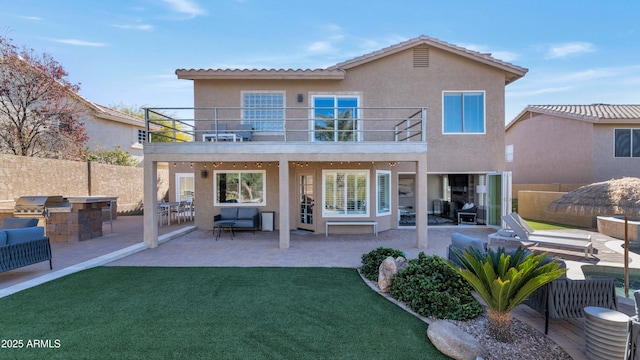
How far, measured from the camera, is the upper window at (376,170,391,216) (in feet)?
42.1

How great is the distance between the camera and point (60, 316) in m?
4.94

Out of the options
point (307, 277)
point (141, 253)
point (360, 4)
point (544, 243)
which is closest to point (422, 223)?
point (544, 243)

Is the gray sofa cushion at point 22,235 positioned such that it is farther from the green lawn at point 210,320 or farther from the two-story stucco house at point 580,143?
the two-story stucco house at point 580,143

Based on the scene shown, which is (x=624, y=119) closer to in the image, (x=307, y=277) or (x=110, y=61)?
(x=307, y=277)

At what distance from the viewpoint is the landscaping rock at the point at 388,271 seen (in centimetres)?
605

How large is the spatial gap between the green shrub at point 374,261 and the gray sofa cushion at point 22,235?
8197 mm

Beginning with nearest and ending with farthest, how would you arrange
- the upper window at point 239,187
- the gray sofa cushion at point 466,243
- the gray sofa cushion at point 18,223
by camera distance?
the gray sofa cushion at point 466,243 < the gray sofa cushion at point 18,223 < the upper window at point 239,187

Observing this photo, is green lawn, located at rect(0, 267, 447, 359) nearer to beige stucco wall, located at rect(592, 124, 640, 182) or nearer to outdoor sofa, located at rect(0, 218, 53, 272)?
outdoor sofa, located at rect(0, 218, 53, 272)

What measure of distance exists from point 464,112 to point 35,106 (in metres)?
22.0

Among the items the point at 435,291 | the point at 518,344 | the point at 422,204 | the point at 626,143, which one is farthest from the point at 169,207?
the point at 626,143

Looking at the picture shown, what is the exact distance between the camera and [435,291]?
17.0 ft

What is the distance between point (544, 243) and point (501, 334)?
6.81 meters

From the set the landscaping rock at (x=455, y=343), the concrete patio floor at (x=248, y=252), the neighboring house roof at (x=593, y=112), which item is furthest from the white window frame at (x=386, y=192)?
the neighboring house roof at (x=593, y=112)

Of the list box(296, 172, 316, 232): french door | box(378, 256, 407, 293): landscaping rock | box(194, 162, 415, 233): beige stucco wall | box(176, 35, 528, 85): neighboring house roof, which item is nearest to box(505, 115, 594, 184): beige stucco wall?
box(176, 35, 528, 85): neighboring house roof
